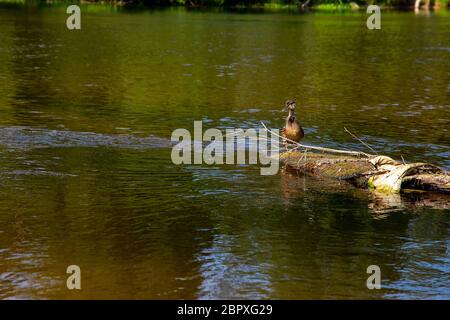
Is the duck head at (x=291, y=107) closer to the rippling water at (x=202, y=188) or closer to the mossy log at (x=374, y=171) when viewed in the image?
the mossy log at (x=374, y=171)

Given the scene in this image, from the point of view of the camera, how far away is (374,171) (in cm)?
1684

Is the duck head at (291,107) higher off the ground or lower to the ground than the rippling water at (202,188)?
higher

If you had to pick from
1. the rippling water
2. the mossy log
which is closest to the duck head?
the mossy log

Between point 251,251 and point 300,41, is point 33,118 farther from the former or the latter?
point 300,41

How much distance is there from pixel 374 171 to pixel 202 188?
3470 millimetres

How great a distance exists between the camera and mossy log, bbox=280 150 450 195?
16266 mm

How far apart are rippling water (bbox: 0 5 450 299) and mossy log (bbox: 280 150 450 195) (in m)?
0.43

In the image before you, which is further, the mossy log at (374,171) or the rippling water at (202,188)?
the mossy log at (374,171)

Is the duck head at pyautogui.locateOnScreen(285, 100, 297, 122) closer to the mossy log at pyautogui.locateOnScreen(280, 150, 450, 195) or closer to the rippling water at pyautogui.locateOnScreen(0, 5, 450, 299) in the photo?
the mossy log at pyautogui.locateOnScreen(280, 150, 450, 195)

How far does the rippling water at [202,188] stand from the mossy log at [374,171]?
17.0 inches

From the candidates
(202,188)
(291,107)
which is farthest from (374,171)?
(202,188)

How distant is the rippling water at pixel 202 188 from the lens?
11914mm

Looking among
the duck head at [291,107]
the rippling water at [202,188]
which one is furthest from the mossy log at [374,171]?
the duck head at [291,107]

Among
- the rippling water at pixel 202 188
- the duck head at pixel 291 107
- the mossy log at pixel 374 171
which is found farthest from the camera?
the duck head at pixel 291 107
